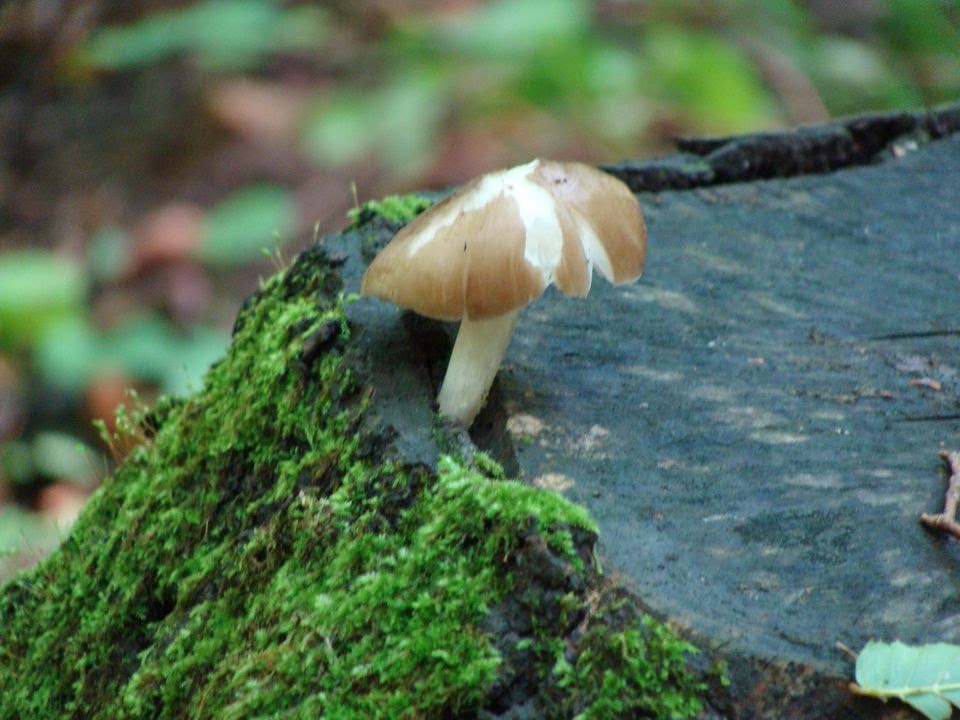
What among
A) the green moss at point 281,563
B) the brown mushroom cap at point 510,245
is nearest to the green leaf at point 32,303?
the green moss at point 281,563

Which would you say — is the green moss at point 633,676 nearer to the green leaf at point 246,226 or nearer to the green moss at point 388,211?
the green moss at point 388,211

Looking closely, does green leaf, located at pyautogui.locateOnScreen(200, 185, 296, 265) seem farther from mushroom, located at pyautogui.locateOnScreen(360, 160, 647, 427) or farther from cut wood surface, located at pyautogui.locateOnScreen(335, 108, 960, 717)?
mushroom, located at pyautogui.locateOnScreen(360, 160, 647, 427)

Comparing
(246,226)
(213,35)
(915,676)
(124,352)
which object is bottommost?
(124,352)

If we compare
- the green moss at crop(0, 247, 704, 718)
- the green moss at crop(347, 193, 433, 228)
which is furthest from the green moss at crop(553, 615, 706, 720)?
the green moss at crop(347, 193, 433, 228)

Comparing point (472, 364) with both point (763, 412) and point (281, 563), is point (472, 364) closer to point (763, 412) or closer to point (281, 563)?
point (281, 563)

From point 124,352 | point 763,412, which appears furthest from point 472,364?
point 124,352

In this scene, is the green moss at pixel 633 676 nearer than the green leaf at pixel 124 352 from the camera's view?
Yes
